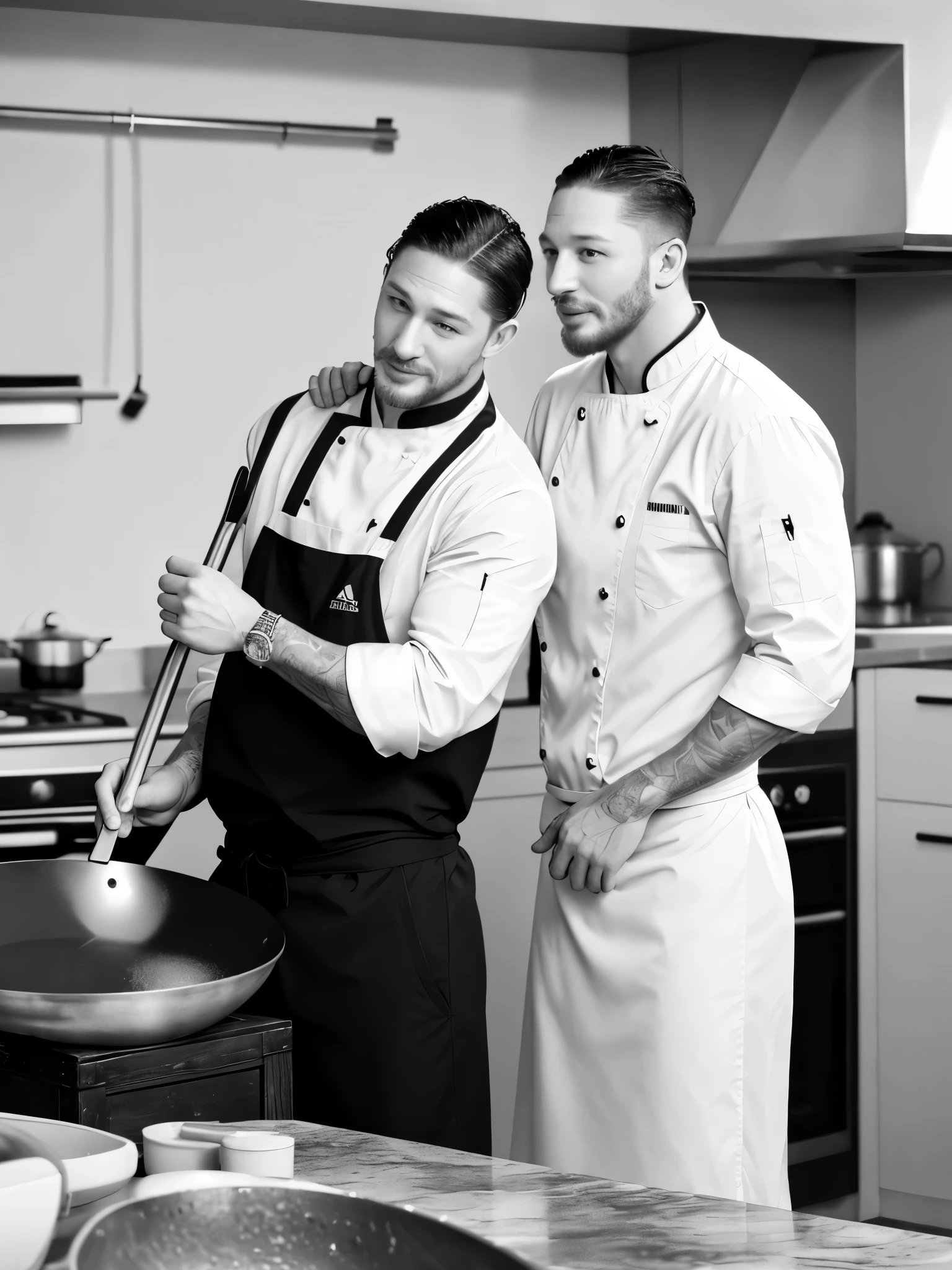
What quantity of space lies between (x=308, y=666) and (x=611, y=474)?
0.48 meters

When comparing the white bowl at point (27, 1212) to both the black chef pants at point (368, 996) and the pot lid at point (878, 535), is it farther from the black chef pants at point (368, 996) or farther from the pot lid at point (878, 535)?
the pot lid at point (878, 535)

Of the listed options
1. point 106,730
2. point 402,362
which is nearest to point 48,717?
point 106,730

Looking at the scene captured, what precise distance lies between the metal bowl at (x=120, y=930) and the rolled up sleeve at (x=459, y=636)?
0.69 feet

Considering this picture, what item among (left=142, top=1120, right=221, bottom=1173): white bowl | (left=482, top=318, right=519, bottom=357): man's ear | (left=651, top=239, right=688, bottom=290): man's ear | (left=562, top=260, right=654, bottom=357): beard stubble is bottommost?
(left=142, top=1120, right=221, bottom=1173): white bowl

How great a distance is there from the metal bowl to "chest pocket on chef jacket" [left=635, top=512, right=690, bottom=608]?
0.59 meters

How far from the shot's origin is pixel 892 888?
2.72 m

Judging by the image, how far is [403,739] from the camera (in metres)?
1.44

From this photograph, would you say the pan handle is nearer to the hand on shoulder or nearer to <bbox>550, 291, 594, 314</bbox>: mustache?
the hand on shoulder

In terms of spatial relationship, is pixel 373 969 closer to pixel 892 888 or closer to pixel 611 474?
pixel 611 474

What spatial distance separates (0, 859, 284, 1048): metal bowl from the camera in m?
1.29

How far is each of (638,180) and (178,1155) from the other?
44.6 inches

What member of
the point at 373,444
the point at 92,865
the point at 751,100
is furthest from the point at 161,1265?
the point at 751,100

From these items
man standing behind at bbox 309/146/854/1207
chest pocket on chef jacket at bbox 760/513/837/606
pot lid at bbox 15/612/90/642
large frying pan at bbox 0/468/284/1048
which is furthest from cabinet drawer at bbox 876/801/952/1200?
large frying pan at bbox 0/468/284/1048

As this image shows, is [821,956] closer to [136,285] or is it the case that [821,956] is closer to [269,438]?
[269,438]
